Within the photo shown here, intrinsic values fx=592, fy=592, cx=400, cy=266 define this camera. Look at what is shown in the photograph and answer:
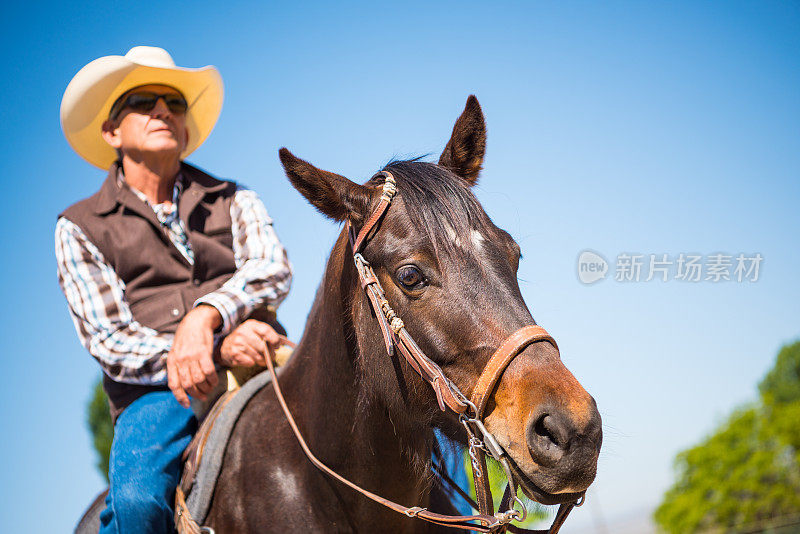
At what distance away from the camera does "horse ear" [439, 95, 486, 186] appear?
320cm

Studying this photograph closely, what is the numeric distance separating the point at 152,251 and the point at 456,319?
7.91ft

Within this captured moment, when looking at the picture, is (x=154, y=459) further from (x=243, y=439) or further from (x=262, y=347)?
(x=262, y=347)

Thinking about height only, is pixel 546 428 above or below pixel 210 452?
above

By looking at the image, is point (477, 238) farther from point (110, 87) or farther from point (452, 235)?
point (110, 87)

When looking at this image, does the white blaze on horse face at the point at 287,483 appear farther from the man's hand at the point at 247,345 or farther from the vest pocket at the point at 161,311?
the vest pocket at the point at 161,311

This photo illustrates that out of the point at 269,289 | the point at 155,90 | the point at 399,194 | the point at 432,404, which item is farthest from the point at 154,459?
the point at 155,90

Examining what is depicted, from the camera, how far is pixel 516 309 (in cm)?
224

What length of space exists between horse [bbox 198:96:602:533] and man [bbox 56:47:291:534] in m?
0.40

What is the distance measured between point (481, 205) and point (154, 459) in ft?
7.08

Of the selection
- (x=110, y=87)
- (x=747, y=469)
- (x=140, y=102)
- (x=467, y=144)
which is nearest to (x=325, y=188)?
(x=467, y=144)

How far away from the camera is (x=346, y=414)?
9.02ft

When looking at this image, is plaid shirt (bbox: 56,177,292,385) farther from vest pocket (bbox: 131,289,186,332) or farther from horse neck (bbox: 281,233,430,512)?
horse neck (bbox: 281,233,430,512)

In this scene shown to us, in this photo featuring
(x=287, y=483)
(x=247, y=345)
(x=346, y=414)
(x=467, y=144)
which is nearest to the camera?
(x=346, y=414)

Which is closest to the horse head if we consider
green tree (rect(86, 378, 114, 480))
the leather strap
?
the leather strap
